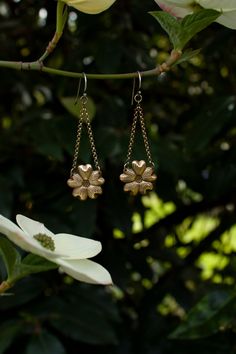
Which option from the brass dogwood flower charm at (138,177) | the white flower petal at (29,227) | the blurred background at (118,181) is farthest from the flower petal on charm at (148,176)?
the blurred background at (118,181)

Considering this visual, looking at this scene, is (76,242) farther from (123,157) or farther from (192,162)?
(192,162)

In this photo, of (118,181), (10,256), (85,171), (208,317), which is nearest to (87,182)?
(85,171)

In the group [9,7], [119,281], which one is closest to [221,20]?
[119,281]

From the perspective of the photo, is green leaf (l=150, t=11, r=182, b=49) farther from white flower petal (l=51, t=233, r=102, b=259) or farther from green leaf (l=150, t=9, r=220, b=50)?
white flower petal (l=51, t=233, r=102, b=259)

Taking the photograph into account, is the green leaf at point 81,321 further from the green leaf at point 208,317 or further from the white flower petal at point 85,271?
the white flower petal at point 85,271

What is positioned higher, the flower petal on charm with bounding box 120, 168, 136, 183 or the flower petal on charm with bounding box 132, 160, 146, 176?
the flower petal on charm with bounding box 132, 160, 146, 176

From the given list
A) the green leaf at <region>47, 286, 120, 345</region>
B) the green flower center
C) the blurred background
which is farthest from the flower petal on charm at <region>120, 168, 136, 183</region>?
the green leaf at <region>47, 286, 120, 345</region>
